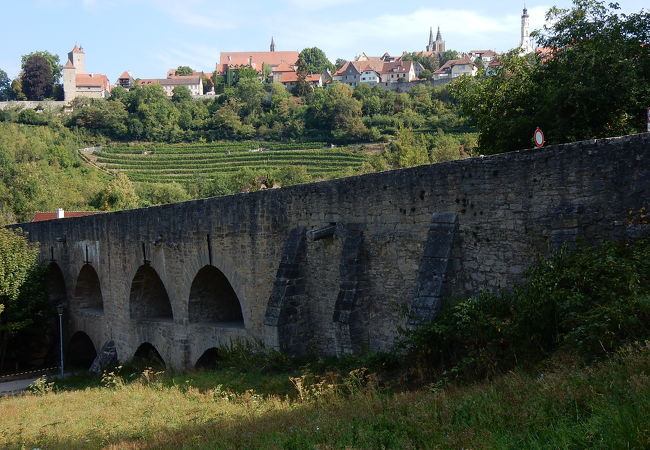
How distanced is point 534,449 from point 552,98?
454 inches

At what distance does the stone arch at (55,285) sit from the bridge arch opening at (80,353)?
166 cm

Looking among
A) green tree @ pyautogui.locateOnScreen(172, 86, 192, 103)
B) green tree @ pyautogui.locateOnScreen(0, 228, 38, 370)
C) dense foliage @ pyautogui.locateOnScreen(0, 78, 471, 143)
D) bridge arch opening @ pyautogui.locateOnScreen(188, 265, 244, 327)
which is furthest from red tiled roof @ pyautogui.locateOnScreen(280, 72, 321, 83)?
bridge arch opening @ pyautogui.locateOnScreen(188, 265, 244, 327)

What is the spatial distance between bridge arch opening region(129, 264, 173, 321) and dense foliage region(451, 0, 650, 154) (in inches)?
429

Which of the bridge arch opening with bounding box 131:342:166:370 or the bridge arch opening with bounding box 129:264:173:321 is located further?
the bridge arch opening with bounding box 129:264:173:321

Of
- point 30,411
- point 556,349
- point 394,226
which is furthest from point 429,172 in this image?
point 30,411

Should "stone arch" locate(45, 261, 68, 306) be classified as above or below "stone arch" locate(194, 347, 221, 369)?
above

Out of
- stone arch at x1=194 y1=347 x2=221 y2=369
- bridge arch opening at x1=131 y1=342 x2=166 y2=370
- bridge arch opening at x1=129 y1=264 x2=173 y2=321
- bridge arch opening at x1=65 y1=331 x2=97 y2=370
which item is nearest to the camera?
stone arch at x1=194 y1=347 x2=221 y2=369

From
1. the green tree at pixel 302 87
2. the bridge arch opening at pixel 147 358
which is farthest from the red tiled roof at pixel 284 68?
the bridge arch opening at pixel 147 358

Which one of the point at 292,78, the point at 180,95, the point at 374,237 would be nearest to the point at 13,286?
the point at 374,237

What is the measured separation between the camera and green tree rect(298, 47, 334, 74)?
6934 inches

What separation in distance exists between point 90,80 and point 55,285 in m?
142

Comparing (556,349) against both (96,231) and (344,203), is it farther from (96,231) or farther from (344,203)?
(96,231)

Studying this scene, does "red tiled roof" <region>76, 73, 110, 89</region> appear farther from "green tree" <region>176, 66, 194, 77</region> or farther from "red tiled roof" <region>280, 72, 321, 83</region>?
"red tiled roof" <region>280, 72, 321, 83</region>

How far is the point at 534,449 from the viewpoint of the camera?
4.69 meters
